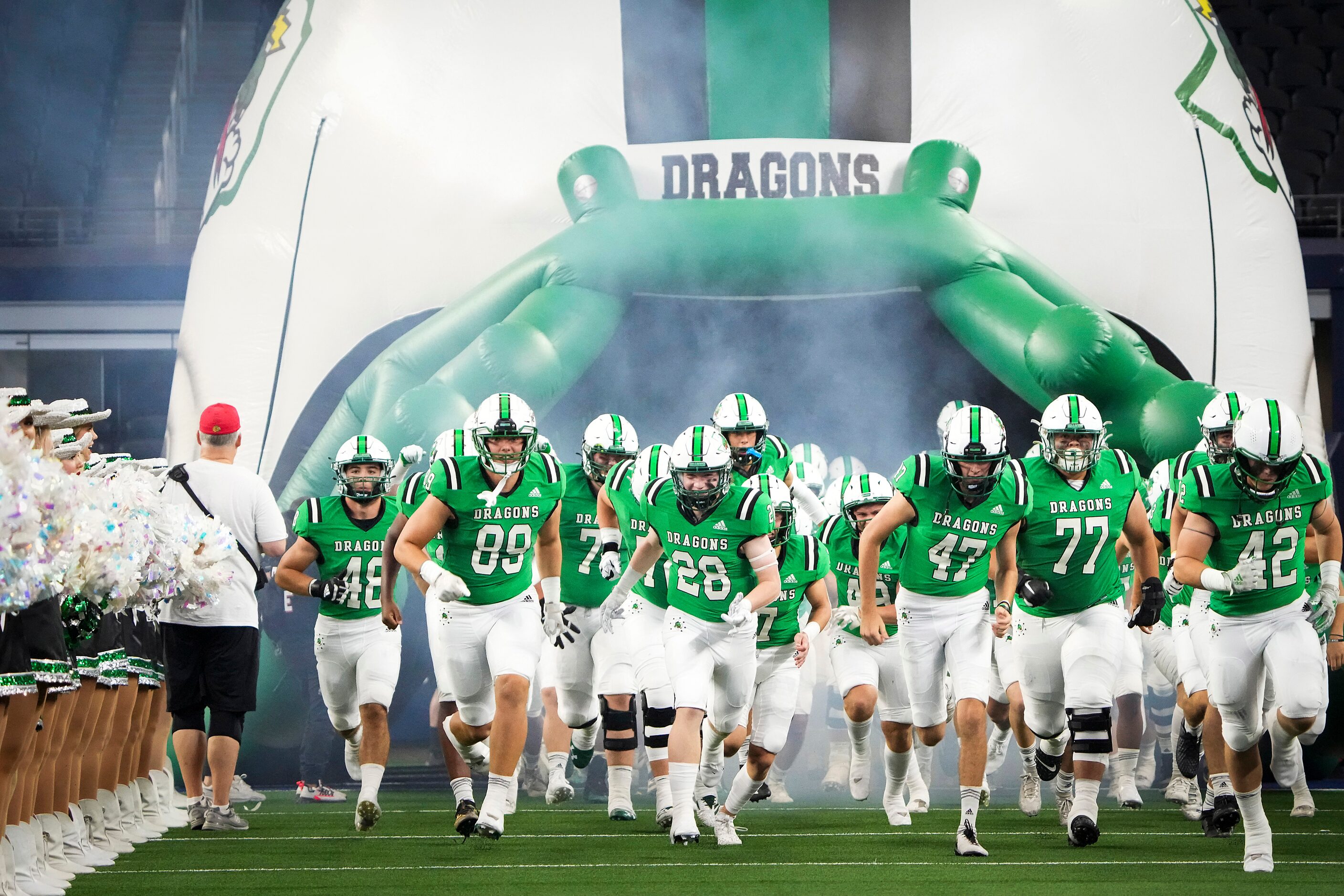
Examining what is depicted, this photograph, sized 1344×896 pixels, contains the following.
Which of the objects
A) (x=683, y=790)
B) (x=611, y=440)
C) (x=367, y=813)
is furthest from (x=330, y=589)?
(x=683, y=790)

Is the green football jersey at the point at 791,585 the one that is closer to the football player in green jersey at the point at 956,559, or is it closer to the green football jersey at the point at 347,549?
the football player in green jersey at the point at 956,559

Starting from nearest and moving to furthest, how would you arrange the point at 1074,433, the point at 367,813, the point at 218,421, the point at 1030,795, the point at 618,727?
1. the point at 1074,433
2. the point at 367,813
3. the point at 218,421
4. the point at 618,727
5. the point at 1030,795

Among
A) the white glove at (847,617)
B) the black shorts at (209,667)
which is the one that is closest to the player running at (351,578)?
the black shorts at (209,667)

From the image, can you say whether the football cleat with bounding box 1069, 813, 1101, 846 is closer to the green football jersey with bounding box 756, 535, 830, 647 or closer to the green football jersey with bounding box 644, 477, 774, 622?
the green football jersey with bounding box 756, 535, 830, 647

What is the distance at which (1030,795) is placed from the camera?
834 cm

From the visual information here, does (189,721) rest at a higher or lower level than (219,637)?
lower

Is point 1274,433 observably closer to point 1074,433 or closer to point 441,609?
point 1074,433

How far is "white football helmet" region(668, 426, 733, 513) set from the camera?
6.51 m

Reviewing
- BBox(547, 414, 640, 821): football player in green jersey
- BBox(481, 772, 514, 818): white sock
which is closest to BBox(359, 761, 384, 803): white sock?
BBox(481, 772, 514, 818): white sock

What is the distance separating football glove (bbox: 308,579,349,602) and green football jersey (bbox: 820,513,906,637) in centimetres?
247

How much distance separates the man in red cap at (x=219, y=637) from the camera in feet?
23.7

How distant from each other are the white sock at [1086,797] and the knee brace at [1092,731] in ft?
0.30

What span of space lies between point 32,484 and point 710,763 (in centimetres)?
364

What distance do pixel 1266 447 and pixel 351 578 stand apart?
13.2 ft
